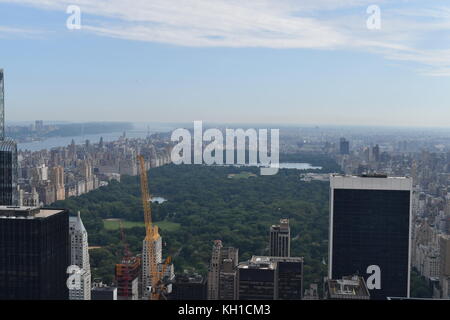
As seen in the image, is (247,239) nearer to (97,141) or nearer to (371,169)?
(371,169)

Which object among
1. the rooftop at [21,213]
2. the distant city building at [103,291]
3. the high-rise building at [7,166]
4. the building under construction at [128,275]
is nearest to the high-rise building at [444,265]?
the building under construction at [128,275]

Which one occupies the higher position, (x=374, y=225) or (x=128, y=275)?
(x=374, y=225)

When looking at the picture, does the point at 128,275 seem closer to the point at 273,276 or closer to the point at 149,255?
the point at 149,255

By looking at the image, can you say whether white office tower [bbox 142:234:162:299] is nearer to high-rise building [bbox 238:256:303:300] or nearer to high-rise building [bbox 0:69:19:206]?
high-rise building [bbox 238:256:303:300]

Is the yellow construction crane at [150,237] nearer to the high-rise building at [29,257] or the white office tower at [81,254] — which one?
the white office tower at [81,254]

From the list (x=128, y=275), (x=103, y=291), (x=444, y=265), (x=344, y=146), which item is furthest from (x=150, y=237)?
(x=444, y=265)

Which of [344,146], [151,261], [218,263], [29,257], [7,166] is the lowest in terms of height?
[151,261]
